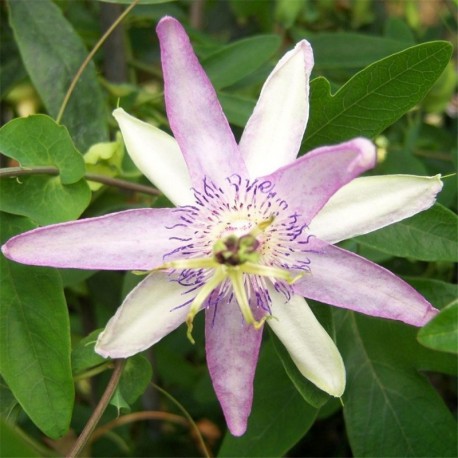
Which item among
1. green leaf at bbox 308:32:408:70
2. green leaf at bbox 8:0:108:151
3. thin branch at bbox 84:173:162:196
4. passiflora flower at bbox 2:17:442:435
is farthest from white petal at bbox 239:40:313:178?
green leaf at bbox 308:32:408:70

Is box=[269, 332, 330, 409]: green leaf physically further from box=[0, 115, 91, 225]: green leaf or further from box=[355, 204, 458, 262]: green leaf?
box=[0, 115, 91, 225]: green leaf

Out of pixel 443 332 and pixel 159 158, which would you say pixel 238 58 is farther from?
pixel 443 332

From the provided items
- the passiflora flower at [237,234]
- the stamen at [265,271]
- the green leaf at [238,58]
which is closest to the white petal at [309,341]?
the passiflora flower at [237,234]

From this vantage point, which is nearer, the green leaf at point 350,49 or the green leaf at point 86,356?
the green leaf at point 86,356

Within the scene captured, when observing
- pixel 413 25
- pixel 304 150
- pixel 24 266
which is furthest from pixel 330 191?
pixel 413 25

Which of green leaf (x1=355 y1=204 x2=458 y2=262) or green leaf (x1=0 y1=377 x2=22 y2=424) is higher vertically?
green leaf (x1=355 y1=204 x2=458 y2=262)

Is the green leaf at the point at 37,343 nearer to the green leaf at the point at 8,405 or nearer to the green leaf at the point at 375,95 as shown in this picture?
the green leaf at the point at 8,405
